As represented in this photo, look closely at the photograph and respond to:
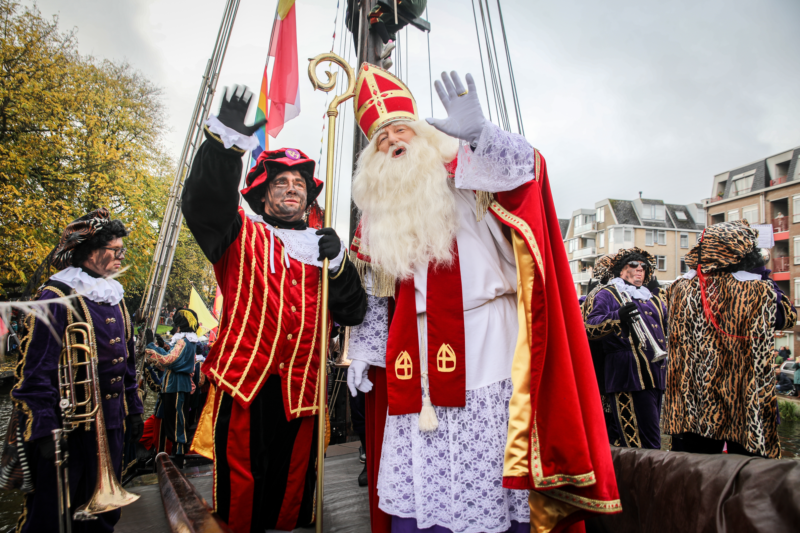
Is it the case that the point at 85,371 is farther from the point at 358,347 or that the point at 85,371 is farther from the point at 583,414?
the point at 583,414

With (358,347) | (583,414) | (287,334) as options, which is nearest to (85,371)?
(287,334)

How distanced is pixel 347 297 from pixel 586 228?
39993mm

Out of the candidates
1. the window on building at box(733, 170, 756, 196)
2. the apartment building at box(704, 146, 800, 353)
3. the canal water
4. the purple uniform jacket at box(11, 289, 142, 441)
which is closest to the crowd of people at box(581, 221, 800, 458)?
the canal water

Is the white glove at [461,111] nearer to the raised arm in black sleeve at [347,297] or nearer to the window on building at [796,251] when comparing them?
the raised arm in black sleeve at [347,297]

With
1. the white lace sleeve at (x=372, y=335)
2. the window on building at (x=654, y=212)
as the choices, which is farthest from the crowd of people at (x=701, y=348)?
the window on building at (x=654, y=212)

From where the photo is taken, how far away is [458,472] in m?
1.58

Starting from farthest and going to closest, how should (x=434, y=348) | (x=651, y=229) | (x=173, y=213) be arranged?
(x=651, y=229) → (x=173, y=213) → (x=434, y=348)

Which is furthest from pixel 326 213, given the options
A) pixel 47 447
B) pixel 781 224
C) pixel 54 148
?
pixel 781 224

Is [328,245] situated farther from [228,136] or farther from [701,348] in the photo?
[701,348]

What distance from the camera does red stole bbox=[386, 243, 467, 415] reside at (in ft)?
5.45

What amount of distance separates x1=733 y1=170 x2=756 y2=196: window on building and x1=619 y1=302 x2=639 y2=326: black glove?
27.4 meters

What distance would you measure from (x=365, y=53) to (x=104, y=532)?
15.9ft

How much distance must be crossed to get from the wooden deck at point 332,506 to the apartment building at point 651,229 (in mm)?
32108

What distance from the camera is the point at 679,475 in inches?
66.2
